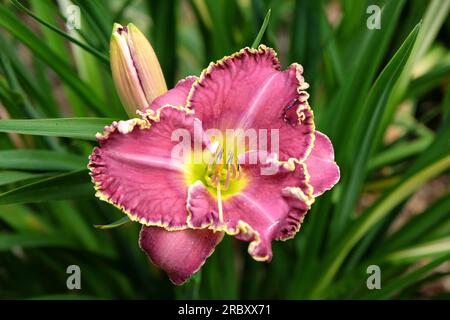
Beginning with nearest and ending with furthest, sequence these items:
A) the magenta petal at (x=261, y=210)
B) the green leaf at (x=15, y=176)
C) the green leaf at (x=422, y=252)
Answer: the magenta petal at (x=261, y=210) → the green leaf at (x=15, y=176) → the green leaf at (x=422, y=252)

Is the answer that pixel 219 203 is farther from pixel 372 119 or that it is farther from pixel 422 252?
pixel 422 252

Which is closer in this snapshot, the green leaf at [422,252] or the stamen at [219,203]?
the stamen at [219,203]

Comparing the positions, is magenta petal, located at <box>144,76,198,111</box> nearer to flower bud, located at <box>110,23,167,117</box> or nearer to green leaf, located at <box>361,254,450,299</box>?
flower bud, located at <box>110,23,167,117</box>

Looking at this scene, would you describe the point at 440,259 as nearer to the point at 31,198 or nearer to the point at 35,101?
the point at 31,198

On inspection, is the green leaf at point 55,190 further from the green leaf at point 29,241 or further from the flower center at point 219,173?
the green leaf at point 29,241

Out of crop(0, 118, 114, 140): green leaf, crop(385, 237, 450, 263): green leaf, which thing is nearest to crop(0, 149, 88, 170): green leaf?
crop(0, 118, 114, 140): green leaf

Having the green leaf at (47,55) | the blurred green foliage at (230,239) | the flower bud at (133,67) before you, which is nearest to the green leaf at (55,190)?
the blurred green foliage at (230,239)
